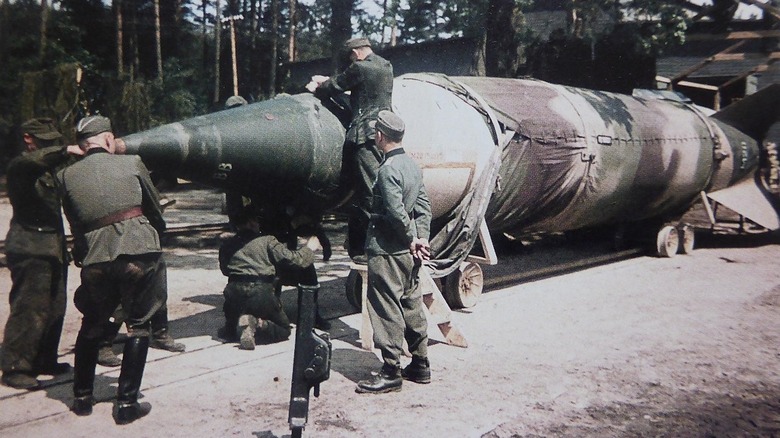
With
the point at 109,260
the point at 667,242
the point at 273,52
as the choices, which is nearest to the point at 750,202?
the point at 667,242

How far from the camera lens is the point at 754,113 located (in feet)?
41.5

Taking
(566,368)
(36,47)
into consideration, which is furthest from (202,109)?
(566,368)

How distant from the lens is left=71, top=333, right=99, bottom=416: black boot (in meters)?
4.48

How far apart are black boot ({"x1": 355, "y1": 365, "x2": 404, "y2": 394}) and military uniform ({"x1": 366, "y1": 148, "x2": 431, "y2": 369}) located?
0.13 feet

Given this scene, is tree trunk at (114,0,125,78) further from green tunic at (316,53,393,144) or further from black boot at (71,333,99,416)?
black boot at (71,333,99,416)

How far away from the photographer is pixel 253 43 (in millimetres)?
30859

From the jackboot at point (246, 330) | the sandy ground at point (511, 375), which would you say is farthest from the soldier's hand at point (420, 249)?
the jackboot at point (246, 330)

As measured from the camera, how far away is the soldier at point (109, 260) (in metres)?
4.44

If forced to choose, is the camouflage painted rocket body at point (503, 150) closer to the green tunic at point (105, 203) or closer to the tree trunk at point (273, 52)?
the green tunic at point (105, 203)

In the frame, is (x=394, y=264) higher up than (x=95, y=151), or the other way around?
(x=95, y=151)

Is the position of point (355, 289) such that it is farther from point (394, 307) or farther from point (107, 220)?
point (107, 220)

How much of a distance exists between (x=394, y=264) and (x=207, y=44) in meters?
28.7

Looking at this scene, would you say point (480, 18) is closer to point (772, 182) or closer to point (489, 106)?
point (772, 182)

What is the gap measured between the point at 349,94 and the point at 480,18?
11.6 metres
